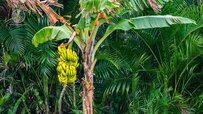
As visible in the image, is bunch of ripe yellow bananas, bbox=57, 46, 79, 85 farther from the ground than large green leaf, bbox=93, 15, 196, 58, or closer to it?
closer to it

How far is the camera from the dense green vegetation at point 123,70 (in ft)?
17.2

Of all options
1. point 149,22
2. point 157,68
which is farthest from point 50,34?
point 157,68

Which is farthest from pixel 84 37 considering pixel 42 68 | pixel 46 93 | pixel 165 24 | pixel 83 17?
pixel 46 93

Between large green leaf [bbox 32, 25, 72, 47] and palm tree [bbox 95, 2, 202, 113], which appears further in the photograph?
palm tree [bbox 95, 2, 202, 113]

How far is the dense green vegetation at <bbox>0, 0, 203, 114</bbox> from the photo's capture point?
17.2 feet

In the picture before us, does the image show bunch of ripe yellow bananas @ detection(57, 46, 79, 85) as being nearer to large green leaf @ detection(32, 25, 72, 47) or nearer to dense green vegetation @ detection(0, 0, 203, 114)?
large green leaf @ detection(32, 25, 72, 47)

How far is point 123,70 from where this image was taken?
5871 millimetres

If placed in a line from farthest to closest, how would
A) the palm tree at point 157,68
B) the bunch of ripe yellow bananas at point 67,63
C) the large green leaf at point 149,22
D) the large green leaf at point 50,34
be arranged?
1. the palm tree at point 157,68
2. the large green leaf at point 50,34
3. the large green leaf at point 149,22
4. the bunch of ripe yellow bananas at point 67,63

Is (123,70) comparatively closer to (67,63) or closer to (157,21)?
(157,21)

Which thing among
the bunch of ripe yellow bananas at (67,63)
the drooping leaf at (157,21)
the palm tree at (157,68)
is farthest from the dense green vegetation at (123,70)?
the bunch of ripe yellow bananas at (67,63)

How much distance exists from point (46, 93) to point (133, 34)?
161cm

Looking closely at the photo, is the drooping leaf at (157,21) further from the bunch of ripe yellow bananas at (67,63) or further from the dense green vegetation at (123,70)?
the bunch of ripe yellow bananas at (67,63)

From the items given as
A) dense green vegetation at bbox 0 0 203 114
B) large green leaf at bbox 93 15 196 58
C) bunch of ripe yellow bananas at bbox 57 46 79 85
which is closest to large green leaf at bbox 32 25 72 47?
large green leaf at bbox 93 15 196 58

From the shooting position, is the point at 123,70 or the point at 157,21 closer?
the point at 157,21
